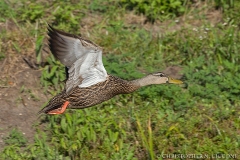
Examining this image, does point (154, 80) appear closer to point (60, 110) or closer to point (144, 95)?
point (144, 95)

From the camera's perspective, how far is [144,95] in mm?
8828

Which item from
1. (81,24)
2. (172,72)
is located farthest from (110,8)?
(172,72)

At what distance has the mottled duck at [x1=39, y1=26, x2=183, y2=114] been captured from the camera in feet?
24.7

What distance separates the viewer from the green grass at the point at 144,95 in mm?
7922

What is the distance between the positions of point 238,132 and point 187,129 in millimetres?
615

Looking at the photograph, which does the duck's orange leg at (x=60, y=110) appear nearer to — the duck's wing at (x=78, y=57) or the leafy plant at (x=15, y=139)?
the duck's wing at (x=78, y=57)

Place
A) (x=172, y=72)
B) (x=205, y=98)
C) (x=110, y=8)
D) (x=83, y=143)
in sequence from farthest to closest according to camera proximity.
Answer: (x=110, y=8)
(x=172, y=72)
(x=205, y=98)
(x=83, y=143)

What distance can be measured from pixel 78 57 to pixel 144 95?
1456mm

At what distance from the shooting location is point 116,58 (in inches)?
372

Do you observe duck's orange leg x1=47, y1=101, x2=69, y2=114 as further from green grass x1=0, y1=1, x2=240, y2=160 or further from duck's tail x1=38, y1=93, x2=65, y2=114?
green grass x1=0, y1=1, x2=240, y2=160

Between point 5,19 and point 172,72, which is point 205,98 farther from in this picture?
point 5,19

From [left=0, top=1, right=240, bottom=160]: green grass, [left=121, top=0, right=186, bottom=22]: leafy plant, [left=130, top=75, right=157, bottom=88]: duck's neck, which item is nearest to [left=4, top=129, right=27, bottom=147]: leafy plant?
[left=0, top=1, right=240, bottom=160]: green grass

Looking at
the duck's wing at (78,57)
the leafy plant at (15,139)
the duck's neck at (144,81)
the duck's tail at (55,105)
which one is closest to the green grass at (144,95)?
the leafy plant at (15,139)

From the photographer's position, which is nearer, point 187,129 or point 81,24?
point 187,129
